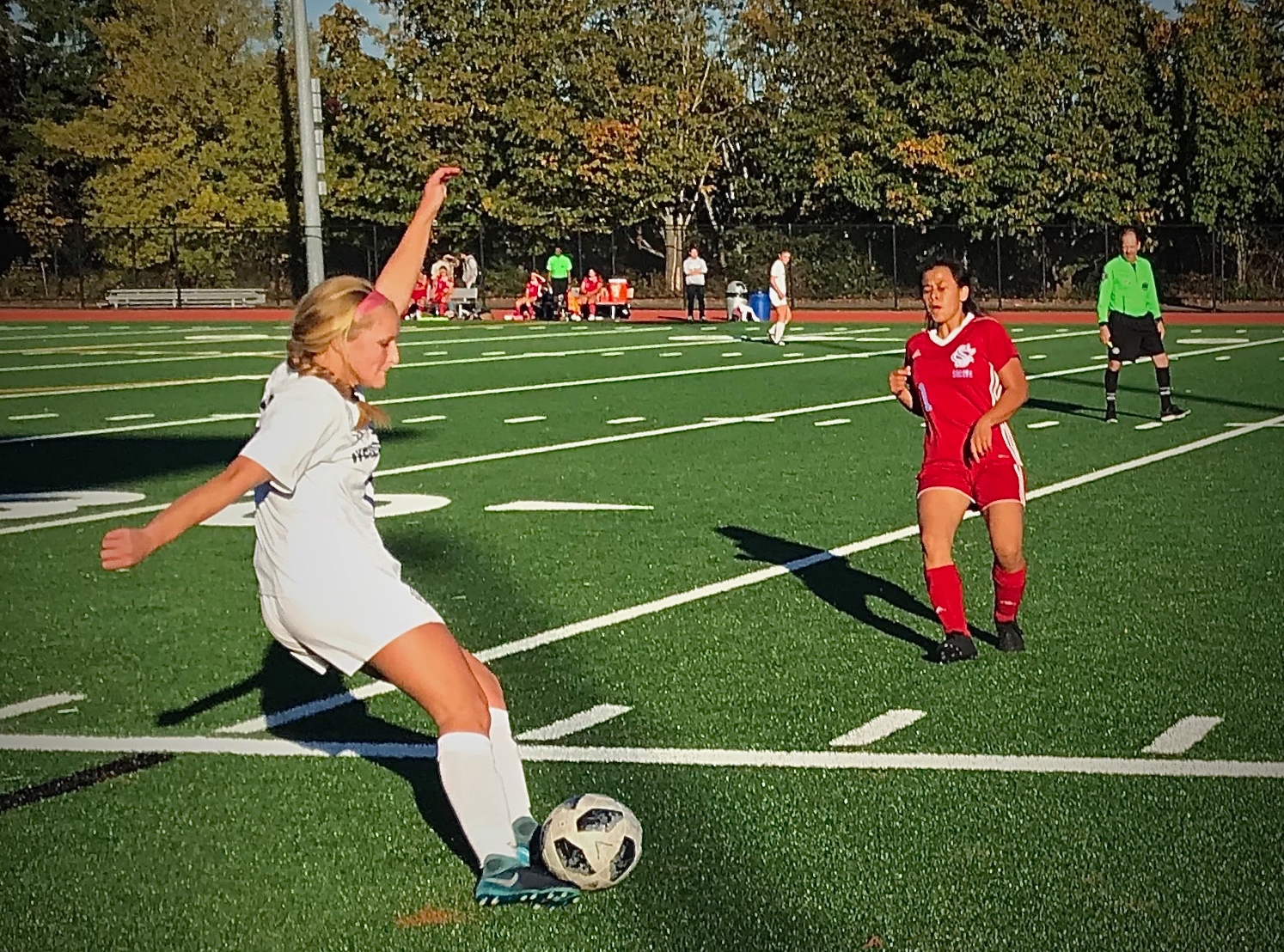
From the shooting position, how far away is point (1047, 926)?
461 centimetres

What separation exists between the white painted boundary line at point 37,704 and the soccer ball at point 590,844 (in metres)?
3.02

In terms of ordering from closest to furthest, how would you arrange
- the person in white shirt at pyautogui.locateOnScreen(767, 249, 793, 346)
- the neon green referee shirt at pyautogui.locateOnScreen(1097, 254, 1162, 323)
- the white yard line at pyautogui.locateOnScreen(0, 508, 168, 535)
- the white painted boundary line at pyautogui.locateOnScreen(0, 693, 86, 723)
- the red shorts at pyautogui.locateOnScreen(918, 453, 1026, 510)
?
1. the white painted boundary line at pyautogui.locateOnScreen(0, 693, 86, 723)
2. the red shorts at pyautogui.locateOnScreen(918, 453, 1026, 510)
3. the white yard line at pyautogui.locateOnScreen(0, 508, 168, 535)
4. the neon green referee shirt at pyautogui.locateOnScreen(1097, 254, 1162, 323)
5. the person in white shirt at pyautogui.locateOnScreen(767, 249, 793, 346)

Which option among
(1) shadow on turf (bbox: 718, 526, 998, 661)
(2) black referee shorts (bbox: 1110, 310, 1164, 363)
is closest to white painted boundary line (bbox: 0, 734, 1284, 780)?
(1) shadow on turf (bbox: 718, 526, 998, 661)

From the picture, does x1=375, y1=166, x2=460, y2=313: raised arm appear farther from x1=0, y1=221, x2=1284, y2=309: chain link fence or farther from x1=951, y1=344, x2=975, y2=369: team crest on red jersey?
x1=0, y1=221, x2=1284, y2=309: chain link fence

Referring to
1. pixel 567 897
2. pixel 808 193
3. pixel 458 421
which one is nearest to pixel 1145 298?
pixel 458 421

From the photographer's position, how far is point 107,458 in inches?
620

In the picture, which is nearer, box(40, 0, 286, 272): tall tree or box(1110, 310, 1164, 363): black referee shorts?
box(1110, 310, 1164, 363): black referee shorts

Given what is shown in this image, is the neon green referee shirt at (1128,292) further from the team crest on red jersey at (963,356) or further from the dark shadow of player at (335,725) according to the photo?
the dark shadow of player at (335,725)

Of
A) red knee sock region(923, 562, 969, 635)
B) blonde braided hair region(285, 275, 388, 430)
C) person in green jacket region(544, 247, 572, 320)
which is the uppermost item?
person in green jacket region(544, 247, 572, 320)

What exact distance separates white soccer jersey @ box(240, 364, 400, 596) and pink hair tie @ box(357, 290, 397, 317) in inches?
8.3

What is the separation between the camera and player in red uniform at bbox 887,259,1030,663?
762 centimetres

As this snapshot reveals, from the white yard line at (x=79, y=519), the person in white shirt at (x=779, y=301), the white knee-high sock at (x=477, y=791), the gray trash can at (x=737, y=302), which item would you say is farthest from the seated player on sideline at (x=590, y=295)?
the white knee-high sock at (x=477, y=791)

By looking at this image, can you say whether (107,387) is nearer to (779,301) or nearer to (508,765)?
(779,301)

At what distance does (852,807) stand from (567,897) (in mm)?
1149
